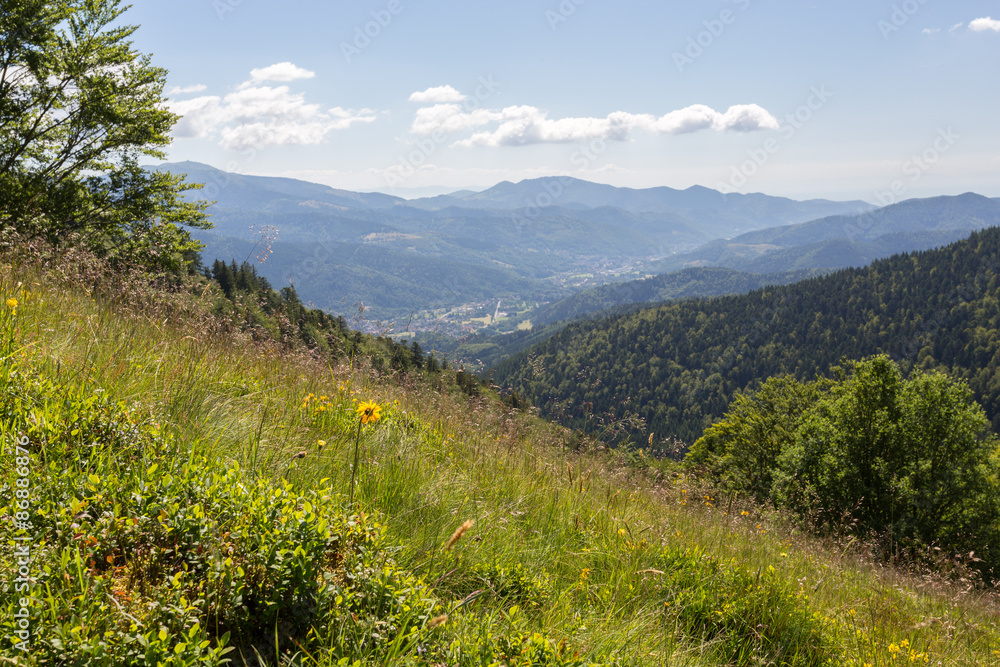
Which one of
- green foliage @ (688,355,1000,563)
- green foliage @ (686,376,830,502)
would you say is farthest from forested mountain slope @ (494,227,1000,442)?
green foliage @ (688,355,1000,563)

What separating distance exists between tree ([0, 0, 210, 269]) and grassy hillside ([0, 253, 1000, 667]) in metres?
12.2

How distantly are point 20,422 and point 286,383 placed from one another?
277 centimetres

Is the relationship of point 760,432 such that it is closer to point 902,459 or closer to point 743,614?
point 902,459

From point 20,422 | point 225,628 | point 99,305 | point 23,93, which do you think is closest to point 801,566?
point 225,628

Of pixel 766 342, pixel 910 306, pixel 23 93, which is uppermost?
pixel 23 93

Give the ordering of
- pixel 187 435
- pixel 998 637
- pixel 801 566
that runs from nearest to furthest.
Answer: pixel 187 435
pixel 801 566
pixel 998 637

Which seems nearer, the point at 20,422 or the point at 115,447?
the point at 20,422

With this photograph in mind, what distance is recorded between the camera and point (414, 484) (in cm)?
358

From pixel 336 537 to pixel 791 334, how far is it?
186 meters

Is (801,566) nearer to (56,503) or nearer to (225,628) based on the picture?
(225,628)

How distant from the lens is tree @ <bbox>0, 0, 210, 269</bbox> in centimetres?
1482

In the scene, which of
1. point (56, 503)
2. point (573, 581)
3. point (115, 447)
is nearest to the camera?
point (56, 503)

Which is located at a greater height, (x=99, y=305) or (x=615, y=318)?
(x=99, y=305)

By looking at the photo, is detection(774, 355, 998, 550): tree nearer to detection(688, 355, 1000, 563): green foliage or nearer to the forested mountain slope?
detection(688, 355, 1000, 563): green foliage
